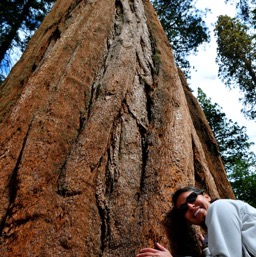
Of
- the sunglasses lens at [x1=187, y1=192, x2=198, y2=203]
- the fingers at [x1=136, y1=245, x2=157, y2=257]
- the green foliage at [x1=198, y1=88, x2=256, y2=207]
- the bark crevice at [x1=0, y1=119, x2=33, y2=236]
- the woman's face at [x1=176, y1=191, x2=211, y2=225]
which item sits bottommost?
the fingers at [x1=136, y1=245, x2=157, y2=257]

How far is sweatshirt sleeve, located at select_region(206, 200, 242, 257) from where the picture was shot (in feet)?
6.20

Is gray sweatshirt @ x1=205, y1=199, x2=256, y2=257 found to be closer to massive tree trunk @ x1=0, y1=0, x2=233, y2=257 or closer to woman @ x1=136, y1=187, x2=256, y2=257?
woman @ x1=136, y1=187, x2=256, y2=257

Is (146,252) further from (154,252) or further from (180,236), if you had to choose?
(180,236)

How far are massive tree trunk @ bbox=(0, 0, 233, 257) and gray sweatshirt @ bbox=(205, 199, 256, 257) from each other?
0.39 m

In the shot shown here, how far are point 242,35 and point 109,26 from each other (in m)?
13.8

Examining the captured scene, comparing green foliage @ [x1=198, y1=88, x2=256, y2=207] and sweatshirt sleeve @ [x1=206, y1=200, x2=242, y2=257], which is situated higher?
green foliage @ [x1=198, y1=88, x2=256, y2=207]

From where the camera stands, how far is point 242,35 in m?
15.8

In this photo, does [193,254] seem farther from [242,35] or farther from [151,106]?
[242,35]

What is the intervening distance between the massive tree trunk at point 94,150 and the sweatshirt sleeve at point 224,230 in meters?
0.38

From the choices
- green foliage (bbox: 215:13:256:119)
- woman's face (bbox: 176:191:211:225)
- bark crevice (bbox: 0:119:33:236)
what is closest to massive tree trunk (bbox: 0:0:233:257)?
bark crevice (bbox: 0:119:33:236)

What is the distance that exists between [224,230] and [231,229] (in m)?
0.05

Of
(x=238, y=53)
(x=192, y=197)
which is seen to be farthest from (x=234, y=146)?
A: (x=192, y=197)

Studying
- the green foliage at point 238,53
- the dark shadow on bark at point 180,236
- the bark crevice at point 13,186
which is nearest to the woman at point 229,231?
the dark shadow on bark at point 180,236

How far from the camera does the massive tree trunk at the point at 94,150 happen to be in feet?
6.96
